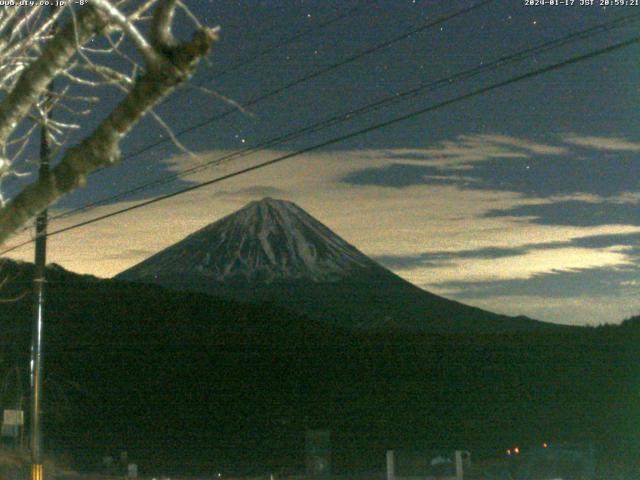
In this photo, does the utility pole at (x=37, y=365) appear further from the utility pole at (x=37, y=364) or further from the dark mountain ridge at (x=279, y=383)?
the dark mountain ridge at (x=279, y=383)

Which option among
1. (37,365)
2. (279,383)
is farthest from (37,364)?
(279,383)

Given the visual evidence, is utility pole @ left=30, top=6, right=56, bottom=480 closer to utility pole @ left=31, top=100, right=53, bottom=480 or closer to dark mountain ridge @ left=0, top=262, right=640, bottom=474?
utility pole @ left=31, top=100, right=53, bottom=480

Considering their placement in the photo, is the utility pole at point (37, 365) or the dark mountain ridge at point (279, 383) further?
the dark mountain ridge at point (279, 383)

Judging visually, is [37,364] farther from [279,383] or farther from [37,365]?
[279,383]

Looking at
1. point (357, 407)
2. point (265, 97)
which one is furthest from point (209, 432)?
point (265, 97)

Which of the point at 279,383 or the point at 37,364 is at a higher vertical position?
the point at 37,364

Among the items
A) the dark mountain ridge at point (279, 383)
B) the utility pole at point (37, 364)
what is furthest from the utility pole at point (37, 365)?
the dark mountain ridge at point (279, 383)

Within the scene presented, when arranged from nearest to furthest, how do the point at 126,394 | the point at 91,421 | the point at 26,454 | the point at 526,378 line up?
the point at 26,454 < the point at 91,421 < the point at 126,394 < the point at 526,378

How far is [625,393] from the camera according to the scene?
2625 inches

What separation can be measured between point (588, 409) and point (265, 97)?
55343 millimetres

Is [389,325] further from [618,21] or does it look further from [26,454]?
[618,21]

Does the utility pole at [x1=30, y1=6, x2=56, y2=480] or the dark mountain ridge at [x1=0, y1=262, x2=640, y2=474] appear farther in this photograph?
the dark mountain ridge at [x1=0, y1=262, x2=640, y2=474]

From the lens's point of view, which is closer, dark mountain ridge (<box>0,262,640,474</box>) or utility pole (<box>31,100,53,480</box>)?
utility pole (<box>31,100,53,480</box>)

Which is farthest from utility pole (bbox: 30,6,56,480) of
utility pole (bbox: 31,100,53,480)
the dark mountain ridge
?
the dark mountain ridge
